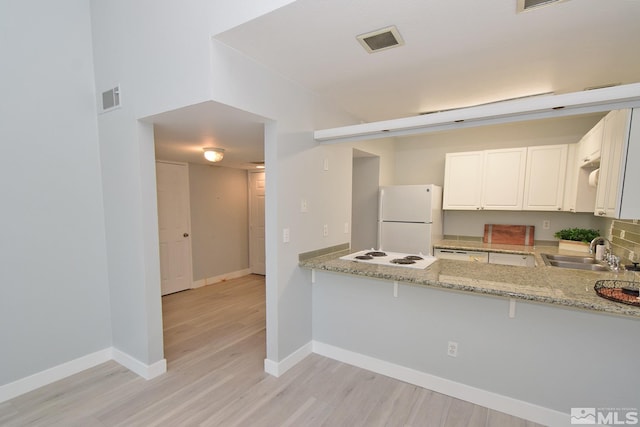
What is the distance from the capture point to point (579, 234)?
337 cm

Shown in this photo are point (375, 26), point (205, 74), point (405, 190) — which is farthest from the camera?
point (405, 190)

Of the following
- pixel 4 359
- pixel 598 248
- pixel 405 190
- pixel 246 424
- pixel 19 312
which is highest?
pixel 405 190

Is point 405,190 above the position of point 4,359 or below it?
above

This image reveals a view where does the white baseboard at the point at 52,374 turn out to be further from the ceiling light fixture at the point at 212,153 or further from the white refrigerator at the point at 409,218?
the white refrigerator at the point at 409,218

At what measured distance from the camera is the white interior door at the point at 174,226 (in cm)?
434

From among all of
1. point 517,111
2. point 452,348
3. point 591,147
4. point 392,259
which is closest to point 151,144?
point 392,259

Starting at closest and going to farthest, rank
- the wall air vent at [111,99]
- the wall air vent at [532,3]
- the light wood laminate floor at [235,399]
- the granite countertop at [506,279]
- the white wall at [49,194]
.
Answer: the wall air vent at [532,3]
the granite countertop at [506,279]
the light wood laminate floor at [235,399]
the white wall at [49,194]
the wall air vent at [111,99]

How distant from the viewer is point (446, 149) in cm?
430

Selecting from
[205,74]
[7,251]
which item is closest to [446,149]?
[205,74]

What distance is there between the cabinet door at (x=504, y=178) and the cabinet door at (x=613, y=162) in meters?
1.15

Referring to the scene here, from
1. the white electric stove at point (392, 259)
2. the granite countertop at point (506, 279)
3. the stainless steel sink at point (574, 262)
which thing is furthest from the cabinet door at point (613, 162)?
the white electric stove at point (392, 259)

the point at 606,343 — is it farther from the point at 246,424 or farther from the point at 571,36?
the point at 246,424

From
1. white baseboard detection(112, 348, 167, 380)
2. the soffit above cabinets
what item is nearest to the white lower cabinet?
the soffit above cabinets

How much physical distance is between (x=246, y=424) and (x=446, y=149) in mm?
4119
